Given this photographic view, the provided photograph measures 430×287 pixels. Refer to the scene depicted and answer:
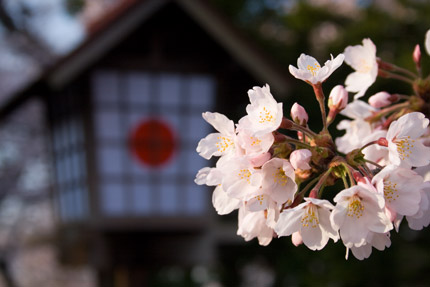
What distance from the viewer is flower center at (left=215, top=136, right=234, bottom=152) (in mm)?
1127

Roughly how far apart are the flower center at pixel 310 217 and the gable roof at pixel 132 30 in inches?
159

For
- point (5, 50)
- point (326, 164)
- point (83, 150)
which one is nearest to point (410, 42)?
point (83, 150)

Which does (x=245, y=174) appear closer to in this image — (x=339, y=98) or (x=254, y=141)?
(x=254, y=141)

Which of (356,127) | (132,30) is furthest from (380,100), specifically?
(132,30)

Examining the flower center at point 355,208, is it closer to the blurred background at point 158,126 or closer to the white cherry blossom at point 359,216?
the white cherry blossom at point 359,216

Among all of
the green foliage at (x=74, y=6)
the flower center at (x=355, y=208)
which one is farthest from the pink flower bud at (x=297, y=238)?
the green foliage at (x=74, y=6)

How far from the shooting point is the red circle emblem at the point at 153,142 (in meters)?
5.23

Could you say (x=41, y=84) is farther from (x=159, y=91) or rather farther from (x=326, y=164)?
(x=326, y=164)

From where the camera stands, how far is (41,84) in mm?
5258

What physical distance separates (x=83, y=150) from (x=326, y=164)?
4365 mm

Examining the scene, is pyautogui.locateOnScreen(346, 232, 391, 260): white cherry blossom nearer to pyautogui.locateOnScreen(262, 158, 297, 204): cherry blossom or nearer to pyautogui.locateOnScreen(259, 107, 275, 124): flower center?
pyautogui.locateOnScreen(262, 158, 297, 204): cherry blossom

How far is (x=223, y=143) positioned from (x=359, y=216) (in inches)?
11.1

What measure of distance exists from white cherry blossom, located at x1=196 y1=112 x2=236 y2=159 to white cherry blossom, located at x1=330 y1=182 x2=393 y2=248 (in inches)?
8.1

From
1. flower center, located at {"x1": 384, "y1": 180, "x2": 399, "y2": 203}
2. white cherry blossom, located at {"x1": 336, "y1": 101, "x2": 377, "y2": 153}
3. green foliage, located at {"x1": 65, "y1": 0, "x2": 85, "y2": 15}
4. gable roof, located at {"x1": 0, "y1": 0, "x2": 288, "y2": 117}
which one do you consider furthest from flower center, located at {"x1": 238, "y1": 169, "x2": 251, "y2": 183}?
green foliage, located at {"x1": 65, "y1": 0, "x2": 85, "y2": 15}
